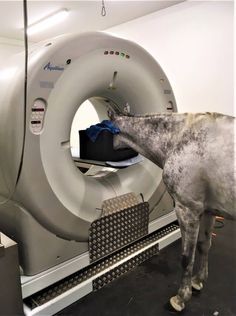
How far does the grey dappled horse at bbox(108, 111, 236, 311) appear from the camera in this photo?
112 cm

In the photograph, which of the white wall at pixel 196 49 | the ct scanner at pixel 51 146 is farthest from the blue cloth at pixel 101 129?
the white wall at pixel 196 49

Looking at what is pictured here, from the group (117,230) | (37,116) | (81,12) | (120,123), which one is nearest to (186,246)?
(117,230)

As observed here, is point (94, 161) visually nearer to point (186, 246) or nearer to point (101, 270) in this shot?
point (101, 270)

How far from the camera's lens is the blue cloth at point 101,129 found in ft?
5.12

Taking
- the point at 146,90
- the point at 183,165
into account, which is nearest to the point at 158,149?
the point at 183,165

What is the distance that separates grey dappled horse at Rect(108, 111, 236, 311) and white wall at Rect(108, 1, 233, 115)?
1.77m

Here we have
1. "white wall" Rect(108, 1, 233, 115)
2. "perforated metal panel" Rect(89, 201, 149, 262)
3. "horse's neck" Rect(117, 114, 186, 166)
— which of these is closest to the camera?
"horse's neck" Rect(117, 114, 186, 166)

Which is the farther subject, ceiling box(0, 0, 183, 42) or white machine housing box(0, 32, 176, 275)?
ceiling box(0, 0, 183, 42)

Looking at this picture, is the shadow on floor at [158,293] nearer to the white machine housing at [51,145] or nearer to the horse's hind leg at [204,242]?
the horse's hind leg at [204,242]

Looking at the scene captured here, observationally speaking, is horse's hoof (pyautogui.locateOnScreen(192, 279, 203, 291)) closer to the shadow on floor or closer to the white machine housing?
the shadow on floor

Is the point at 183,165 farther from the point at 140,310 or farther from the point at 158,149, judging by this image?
the point at 140,310

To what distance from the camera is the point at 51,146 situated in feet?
4.12

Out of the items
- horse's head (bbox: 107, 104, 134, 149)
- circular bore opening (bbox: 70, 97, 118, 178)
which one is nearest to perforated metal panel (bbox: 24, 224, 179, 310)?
circular bore opening (bbox: 70, 97, 118, 178)

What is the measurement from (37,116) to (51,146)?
0.16 meters
